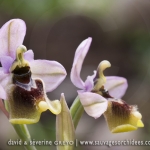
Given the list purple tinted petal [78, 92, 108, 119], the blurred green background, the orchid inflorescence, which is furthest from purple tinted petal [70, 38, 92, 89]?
the blurred green background

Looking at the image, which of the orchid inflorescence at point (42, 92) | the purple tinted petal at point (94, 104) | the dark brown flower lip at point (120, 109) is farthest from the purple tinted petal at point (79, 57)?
the dark brown flower lip at point (120, 109)

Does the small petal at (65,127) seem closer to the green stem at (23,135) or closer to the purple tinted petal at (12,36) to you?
the green stem at (23,135)

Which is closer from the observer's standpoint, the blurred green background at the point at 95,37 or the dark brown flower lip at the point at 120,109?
the dark brown flower lip at the point at 120,109

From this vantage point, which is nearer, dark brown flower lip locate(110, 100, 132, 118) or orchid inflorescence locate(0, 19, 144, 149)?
orchid inflorescence locate(0, 19, 144, 149)

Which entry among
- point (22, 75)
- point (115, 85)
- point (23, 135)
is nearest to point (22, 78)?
point (22, 75)

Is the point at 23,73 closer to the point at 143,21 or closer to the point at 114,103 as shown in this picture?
the point at 114,103

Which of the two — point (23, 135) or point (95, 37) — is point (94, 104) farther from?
point (95, 37)

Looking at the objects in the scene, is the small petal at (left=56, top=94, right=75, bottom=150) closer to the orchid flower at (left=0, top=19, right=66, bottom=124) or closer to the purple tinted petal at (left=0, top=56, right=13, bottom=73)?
the orchid flower at (left=0, top=19, right=66, bottom=124)
